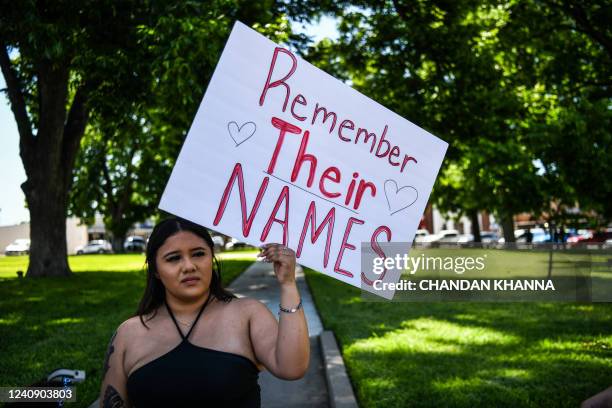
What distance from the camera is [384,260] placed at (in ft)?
8.84

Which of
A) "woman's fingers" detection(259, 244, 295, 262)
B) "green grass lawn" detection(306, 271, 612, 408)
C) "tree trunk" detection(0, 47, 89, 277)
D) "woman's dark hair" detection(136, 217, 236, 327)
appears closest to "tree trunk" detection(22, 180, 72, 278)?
"tree trunk" detection(0, 47, 89, 277)

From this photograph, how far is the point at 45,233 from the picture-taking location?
18141 mm

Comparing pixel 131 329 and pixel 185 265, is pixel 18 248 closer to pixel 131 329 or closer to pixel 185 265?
pixel 131 329

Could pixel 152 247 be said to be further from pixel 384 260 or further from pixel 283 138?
pixel 384 260

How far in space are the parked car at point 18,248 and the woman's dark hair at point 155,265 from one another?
23.4 metres

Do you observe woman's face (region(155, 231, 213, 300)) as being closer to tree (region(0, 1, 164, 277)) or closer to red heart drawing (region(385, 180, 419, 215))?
red heart drawing (region(385, 180, 419, 215))

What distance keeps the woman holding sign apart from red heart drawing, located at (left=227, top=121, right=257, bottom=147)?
0.43 metres

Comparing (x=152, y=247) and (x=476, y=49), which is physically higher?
(x=476, y=49)

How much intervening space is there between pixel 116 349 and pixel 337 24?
14.6 metres

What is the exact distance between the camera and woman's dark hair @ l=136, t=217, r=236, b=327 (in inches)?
94.7

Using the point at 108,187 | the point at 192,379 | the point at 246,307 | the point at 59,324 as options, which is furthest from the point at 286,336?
the point at 108,187

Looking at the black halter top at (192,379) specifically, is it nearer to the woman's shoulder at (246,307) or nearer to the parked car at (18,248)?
the woman's shoulder at (246,307)

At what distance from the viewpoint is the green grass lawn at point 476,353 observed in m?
5.15

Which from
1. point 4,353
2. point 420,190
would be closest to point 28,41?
point 4,353
